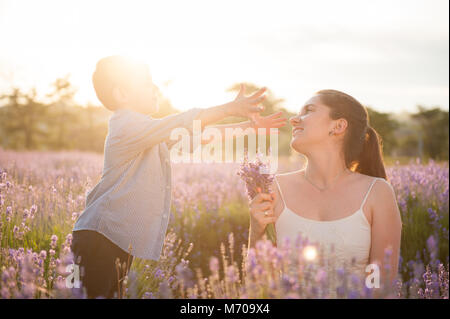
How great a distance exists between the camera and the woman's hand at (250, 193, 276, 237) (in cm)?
207

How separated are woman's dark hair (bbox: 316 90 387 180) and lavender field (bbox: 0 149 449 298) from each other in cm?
67

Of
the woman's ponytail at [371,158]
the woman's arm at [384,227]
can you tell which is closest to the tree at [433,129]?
the woman's ponytail at [371,158]

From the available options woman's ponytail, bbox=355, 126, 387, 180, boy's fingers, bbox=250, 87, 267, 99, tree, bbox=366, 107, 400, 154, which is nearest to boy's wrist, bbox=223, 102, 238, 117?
boy's fingers, bbox=250, 87, 267, 99

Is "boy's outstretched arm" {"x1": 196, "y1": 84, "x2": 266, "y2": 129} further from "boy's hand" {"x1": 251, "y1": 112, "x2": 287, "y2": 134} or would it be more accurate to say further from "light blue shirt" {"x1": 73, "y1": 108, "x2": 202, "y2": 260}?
"boy's hand" {"x1": 251, "y1": 112, "x2": 287, "y2": 134}

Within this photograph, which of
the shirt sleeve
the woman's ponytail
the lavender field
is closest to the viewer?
the lavender field

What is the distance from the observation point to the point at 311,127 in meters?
2.55

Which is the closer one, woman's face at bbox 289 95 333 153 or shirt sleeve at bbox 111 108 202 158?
shirt sleeve at bbox 111 108 202 158

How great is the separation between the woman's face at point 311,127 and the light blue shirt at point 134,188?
68 centimetres

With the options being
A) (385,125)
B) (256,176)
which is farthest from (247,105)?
(385,125)

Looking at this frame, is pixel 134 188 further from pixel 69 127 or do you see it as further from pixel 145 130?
pixel 69 127

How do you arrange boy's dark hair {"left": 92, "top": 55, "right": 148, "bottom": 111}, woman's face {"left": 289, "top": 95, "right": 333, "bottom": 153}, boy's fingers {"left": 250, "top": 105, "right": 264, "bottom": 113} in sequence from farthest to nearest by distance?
boy's dark hair {"left": 92, "top": 55, "right": 148, "bottom": 111} < woman's face {"left": 289, "top": 95, "right": 333, "bottom": 153} < boy's fingers {"left": 250, "top": 105, "right": 264, "bottom": 113}

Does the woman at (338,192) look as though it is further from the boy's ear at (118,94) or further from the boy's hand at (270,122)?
the boy's ear at (118,94)

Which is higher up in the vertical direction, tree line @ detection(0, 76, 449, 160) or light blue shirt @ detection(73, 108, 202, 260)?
tree line @ detection(0, 76, 449, 160)

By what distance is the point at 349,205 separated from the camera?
244 centimetres
